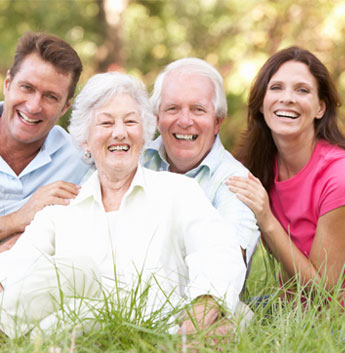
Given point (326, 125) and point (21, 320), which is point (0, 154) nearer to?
point (21, 320)

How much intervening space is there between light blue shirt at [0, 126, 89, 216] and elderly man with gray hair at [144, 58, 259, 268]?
617mm

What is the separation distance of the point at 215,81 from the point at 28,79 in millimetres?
1095

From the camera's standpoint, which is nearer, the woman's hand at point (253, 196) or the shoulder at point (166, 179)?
the shoulder at point (166, 179)

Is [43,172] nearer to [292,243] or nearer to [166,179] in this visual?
[166,179]

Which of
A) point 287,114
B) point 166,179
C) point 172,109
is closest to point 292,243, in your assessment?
point 287,114

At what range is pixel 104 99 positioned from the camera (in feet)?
9.24

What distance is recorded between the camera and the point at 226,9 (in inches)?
462

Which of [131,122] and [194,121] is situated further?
[194,121]

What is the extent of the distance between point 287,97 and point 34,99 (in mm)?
1471

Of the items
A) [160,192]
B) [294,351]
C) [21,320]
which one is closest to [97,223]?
[160,192]

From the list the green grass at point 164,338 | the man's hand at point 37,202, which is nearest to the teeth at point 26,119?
the man's hand at point 37,202

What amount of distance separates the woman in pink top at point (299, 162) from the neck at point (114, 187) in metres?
0.60

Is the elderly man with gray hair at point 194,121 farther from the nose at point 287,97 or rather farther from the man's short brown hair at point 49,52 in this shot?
the man's short brown hair at point 49,52

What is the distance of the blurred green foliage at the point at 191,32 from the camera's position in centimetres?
984
